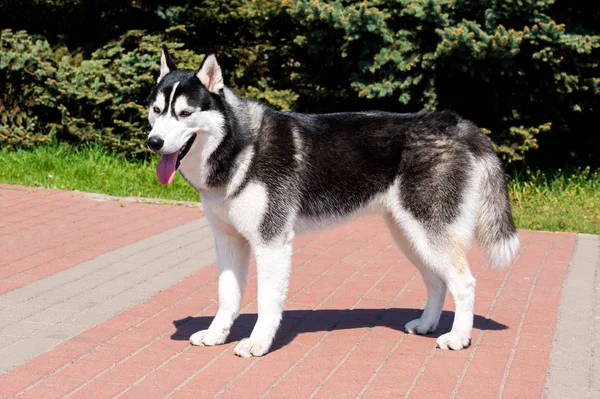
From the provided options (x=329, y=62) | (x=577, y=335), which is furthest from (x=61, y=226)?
(x=577, y=335)

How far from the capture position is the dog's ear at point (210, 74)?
4.53 metres

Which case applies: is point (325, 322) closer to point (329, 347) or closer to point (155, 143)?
point (329, 347)

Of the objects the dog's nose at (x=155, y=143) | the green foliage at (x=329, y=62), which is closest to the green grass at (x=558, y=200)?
the green foliage at (x=329, y=62)

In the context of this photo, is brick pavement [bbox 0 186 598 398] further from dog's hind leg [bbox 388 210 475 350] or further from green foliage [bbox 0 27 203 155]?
green foliage [bbox 0 27 203 155]

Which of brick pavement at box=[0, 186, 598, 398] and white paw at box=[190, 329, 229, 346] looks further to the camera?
white paw at box=[190, 329, 229, 346]

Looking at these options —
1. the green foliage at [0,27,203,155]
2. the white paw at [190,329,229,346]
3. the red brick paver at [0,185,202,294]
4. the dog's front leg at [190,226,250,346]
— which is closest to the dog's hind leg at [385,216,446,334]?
the dog's front leg at [190,226,250,346]

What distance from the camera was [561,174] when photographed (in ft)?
32.4

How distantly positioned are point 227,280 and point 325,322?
80cm

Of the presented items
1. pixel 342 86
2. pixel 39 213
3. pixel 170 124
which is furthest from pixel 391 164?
pixel 342 86

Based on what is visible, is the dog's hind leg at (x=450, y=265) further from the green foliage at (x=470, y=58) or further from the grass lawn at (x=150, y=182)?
the green foliage at (x=470, y=58)

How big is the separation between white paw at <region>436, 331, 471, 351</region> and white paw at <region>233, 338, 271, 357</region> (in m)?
1.00

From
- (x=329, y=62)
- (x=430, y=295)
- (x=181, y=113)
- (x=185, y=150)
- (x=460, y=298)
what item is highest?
(x=181, y=113)

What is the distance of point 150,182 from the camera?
9.61 metres

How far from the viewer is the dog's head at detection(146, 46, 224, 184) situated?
437 centimetres
